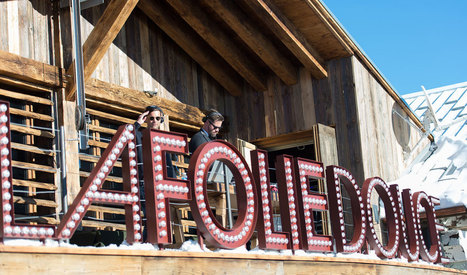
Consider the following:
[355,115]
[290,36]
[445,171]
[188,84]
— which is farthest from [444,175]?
[188,84]

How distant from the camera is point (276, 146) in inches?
474

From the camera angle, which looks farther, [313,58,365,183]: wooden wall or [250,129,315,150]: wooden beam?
[250,129,315,150]: wooden beam

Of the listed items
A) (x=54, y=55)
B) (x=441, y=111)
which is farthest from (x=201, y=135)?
(x=441, y=111)

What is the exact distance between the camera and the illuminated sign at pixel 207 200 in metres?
5.79

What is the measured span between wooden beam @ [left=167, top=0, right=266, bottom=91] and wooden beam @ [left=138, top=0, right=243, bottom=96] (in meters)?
0.28

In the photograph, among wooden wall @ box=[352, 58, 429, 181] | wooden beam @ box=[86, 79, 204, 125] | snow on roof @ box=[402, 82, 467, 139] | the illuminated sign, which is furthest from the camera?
snow on roof @ box=[402, 82, 467, 139]

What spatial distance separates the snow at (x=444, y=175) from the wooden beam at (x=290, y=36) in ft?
7.69

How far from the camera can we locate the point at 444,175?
1244 centimetres

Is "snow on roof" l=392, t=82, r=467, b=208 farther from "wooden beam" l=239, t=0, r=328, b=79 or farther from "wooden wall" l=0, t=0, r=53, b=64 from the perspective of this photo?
"wooden wall" l=0, t=0, r=53, b=64

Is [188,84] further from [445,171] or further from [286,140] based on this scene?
[445,171]

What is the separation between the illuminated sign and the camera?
5785mm

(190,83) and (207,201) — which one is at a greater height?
(190,83)

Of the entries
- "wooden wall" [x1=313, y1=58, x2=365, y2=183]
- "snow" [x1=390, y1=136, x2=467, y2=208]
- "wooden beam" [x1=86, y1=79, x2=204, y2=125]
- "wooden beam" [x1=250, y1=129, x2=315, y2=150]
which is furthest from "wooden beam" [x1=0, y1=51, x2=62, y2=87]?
"snow" [x1=390, y1=136, x2=467, y2=208]

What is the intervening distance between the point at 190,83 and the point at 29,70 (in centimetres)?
324
